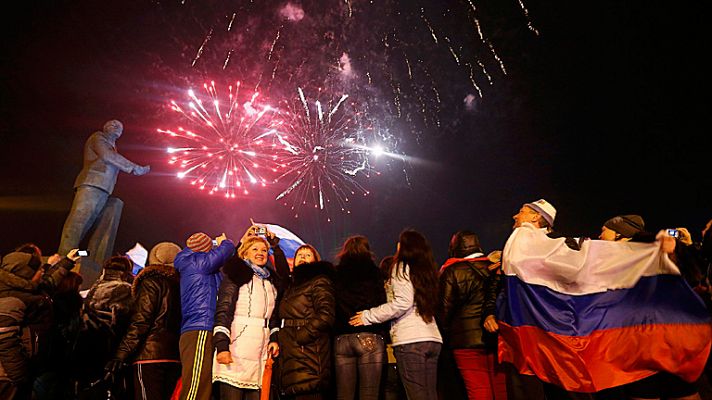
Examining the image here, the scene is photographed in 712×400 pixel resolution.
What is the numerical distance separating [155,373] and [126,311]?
1055 mm

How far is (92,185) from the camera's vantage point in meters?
9.64

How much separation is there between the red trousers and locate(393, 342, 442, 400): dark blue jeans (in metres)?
0.43

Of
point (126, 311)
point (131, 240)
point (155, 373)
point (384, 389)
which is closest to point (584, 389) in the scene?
point (384, 389)

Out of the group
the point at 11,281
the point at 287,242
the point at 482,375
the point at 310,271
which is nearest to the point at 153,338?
the point at 11,281

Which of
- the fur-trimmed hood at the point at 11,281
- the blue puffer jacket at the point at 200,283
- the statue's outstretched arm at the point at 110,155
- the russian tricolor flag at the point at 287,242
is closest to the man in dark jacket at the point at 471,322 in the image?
the blue puffer jacket at the point at 200,283

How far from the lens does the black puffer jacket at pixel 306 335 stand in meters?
4.50

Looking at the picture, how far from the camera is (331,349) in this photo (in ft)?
16.0

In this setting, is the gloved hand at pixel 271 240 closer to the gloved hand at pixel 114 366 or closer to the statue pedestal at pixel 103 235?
the gloved hand at pixel 114 366

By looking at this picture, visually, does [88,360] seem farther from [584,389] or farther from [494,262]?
[584,389]

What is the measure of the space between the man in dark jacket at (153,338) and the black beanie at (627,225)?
4415 millimetres

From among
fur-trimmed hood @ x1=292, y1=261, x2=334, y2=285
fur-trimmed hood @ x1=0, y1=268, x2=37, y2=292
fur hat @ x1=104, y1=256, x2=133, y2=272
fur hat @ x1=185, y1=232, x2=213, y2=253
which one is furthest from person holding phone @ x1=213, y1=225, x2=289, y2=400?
fur-trimmed hood @ x1=0, y1=268, x2=37, y2=292

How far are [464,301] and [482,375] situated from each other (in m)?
0.72

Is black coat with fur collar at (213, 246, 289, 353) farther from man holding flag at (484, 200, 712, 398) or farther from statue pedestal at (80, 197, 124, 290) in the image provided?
statue pedestal at (80, 197, 124, 290)

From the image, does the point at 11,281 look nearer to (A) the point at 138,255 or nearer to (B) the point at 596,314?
(A) the point at 138,255
